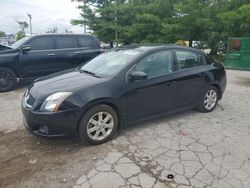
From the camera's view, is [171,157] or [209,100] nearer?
[171,157]

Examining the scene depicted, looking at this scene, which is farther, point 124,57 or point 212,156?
point 124,57

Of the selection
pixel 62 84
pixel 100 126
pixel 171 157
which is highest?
pixel 62 84

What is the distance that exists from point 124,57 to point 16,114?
272 centimetres

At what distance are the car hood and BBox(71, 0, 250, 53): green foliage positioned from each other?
10995 mm

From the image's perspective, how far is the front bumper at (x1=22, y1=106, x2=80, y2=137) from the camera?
147 inches

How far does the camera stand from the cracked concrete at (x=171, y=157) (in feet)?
10.5

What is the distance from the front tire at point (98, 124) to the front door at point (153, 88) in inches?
13.6

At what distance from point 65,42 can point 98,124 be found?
5309mm

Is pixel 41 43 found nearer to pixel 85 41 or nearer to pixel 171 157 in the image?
pixel 85 41

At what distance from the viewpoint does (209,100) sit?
18.5 ft

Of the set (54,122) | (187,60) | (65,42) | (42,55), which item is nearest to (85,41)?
(65,42)

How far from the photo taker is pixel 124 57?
4.70 m

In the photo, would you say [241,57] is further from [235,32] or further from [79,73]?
[79,73]

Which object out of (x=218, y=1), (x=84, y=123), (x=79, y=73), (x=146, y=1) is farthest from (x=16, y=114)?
(x=146, y=1)
